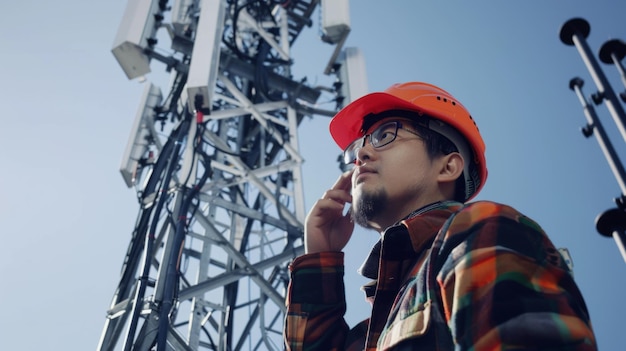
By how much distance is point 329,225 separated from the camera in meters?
2.14

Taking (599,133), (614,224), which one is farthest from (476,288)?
(599,133)

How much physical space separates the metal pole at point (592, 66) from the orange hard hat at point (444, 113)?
0.80 metres

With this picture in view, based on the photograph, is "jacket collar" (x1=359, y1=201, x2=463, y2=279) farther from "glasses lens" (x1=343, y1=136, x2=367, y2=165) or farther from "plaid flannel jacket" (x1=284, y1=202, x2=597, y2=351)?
"glasses lens" (x1=343, y1=136, x2=367, y2=165)

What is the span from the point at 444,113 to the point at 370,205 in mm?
476

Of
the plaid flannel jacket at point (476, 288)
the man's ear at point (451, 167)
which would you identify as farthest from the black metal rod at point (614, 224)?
the plaid flannel jacket at point (476, 288)

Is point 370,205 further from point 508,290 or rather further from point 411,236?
point 508,290

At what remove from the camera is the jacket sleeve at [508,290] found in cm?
88

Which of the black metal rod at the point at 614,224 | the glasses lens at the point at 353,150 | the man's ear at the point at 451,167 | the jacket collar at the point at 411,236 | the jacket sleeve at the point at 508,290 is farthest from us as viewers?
the black metal rod at the point at 614,224

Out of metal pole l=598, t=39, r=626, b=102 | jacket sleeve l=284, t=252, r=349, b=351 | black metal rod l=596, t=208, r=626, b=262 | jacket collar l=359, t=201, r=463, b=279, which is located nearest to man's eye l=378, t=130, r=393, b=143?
jacket sleeve l=284, t=252, r=349, b=351

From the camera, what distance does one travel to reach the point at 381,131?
2.07 metres

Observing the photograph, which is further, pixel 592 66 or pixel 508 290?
pixel 592 66

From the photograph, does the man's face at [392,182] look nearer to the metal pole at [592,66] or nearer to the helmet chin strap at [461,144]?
the helmet chin strap at [461,144]

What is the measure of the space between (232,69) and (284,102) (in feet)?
2.23

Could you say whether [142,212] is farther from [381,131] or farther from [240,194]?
[381,131]
